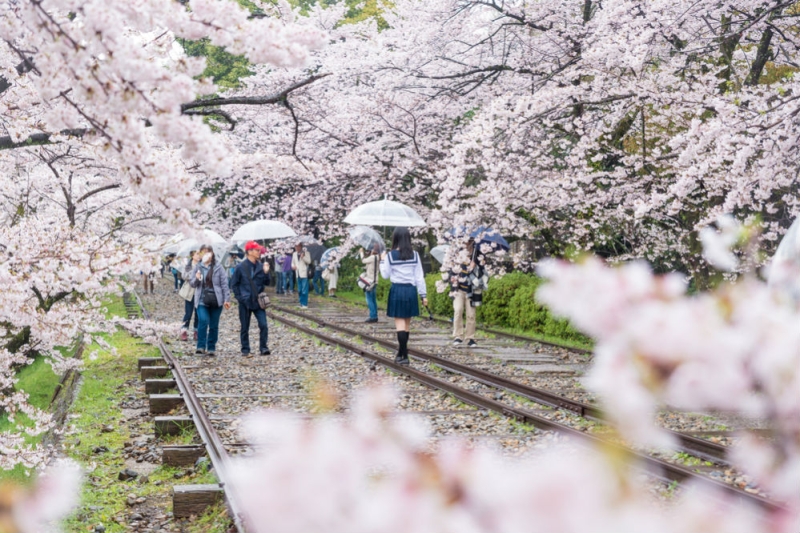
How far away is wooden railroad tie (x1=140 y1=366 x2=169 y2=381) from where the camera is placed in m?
12.7

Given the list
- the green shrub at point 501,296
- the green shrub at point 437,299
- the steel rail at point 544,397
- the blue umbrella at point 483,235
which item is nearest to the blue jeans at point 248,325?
the steel rail at point 544,397

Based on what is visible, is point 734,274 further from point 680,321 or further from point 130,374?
point 680,321

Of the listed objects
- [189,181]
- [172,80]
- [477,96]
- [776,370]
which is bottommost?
[776,370]

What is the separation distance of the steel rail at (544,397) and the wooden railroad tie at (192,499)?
3.93 m

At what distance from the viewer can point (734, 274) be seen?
43.1ft

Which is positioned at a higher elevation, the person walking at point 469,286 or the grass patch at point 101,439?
the person walking at point 469,286

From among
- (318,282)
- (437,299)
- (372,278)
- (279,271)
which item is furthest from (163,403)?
(279,271)

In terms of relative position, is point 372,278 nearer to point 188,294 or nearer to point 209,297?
point 188,294

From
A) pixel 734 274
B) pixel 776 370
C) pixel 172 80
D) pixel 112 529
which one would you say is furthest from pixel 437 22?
pixel 776 370

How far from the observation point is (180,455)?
760 cm

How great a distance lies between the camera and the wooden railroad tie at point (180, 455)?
Answer: 7574 mm

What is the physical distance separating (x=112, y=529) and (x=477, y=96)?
1425cm

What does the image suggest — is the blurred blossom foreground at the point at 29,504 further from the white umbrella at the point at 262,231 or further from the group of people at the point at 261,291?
the white umbrella at the point at 262,231

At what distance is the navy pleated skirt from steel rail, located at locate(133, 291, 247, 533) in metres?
3.04
